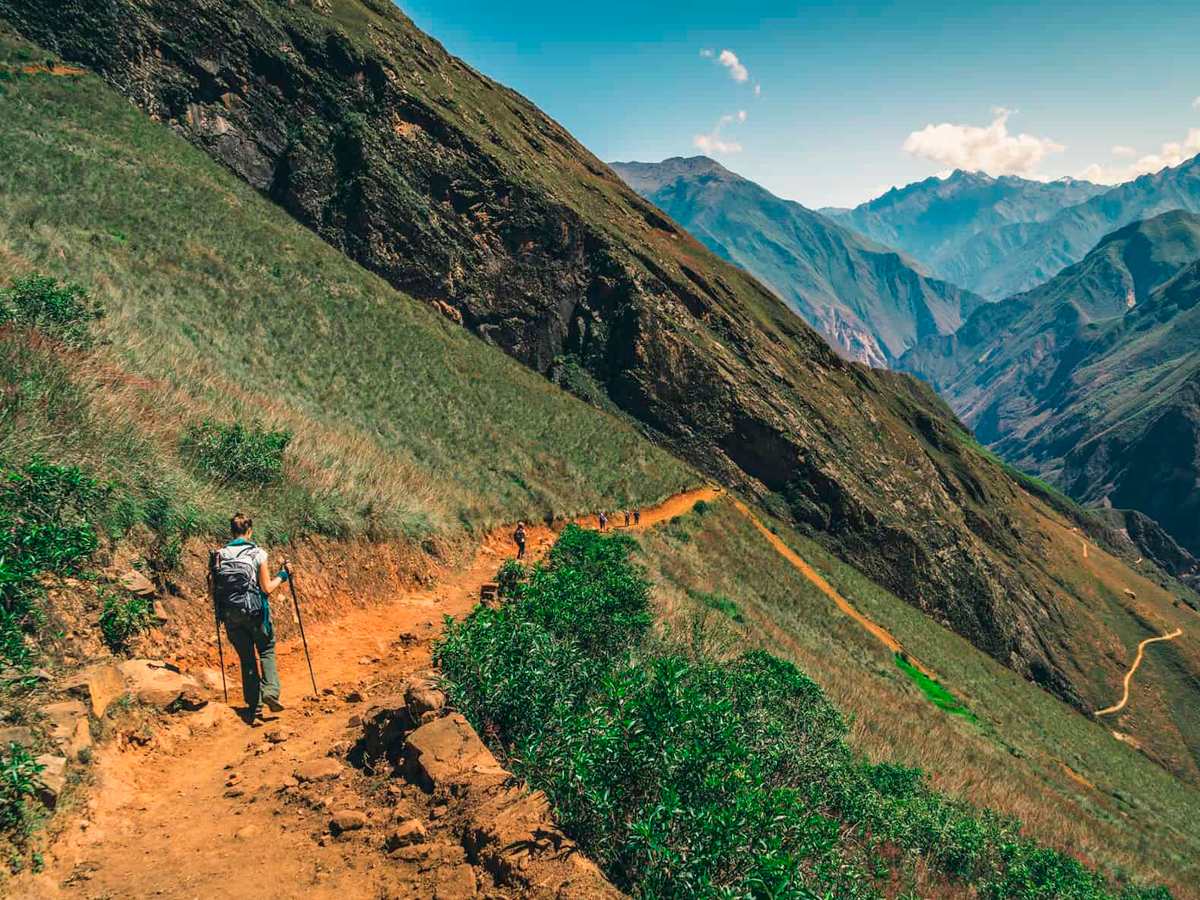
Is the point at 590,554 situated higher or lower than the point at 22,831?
higher

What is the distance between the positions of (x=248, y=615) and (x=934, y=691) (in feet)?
85.2

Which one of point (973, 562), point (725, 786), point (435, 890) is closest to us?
point (435, 890)

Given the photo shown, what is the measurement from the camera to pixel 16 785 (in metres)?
3.26

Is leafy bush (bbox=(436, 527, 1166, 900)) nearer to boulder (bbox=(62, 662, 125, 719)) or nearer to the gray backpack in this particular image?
the gray backpack

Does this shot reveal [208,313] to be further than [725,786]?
Yes

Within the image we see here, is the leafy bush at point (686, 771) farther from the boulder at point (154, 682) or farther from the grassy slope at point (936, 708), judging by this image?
the grassy slope at point (936, 708)

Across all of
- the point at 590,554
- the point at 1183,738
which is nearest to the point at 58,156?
the point at 590,554

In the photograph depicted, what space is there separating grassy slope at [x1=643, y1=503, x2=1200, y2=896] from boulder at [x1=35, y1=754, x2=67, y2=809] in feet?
26.6

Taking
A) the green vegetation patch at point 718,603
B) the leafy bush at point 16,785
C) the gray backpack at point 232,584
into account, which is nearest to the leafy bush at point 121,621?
the gray backpack at point 232,584

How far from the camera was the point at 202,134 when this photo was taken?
3194cm

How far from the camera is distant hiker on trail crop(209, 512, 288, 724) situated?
220 inches

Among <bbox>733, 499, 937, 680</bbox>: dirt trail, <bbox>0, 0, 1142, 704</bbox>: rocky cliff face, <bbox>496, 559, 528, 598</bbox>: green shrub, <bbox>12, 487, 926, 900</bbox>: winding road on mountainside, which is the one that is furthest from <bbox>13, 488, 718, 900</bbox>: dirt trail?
<bbox>0, 0, 1142, 704</bbox>: rocky cliff face

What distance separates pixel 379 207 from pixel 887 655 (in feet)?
117

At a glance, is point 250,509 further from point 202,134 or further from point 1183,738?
point 1183,738
